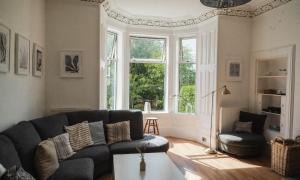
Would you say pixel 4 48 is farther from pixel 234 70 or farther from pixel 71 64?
pixel 234 70

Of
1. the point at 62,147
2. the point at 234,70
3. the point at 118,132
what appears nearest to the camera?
the point at 62,147

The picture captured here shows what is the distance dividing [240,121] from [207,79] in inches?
46.3

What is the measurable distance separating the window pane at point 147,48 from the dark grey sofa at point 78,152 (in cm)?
234

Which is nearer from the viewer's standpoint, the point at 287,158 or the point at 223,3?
the point at 223,3

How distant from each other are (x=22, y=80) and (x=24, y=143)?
3.49 ft

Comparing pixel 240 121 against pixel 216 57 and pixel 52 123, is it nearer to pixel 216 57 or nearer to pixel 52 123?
pixel 216 57

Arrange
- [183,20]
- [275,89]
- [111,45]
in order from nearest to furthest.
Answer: [275,89], [111,45], [183,20]

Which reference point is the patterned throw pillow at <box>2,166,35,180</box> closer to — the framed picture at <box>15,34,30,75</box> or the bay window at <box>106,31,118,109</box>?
the framed picture at <box>15,34,30,75</box>

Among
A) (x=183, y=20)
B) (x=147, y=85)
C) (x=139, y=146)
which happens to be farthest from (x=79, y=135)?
(x=183, y=20)

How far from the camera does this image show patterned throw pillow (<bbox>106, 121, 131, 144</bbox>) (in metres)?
4.02

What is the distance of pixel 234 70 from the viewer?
526 centimetres

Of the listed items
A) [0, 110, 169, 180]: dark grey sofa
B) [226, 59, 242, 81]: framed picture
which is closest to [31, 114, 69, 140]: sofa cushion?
[0, 110, 169, 180]: dark grey sofa

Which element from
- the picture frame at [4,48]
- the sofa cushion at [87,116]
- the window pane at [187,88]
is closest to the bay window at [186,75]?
the window pane at [187,88]

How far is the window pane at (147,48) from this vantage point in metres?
6.29
